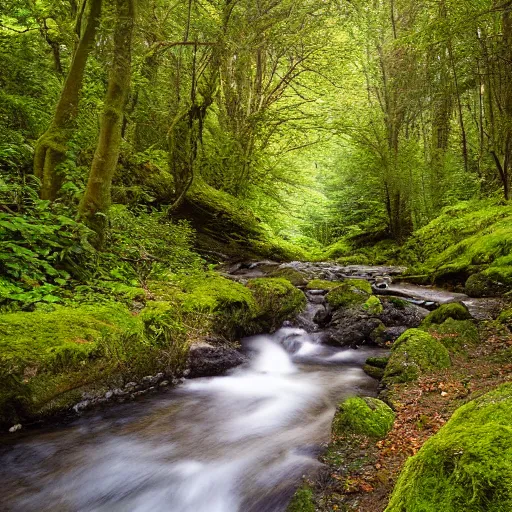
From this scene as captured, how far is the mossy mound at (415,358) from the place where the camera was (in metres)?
4.14

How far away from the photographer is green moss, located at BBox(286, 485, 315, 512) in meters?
2.62

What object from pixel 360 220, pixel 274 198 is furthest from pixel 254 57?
pixel 360 220

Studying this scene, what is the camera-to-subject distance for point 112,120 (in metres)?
5.21

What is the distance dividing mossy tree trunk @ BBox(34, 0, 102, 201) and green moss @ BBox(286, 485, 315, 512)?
5.03 m

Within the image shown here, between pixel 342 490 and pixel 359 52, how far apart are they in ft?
44.6

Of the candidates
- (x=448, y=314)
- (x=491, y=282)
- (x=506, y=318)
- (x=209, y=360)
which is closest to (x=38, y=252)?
(x=209, y=360)

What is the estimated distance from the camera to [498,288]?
7070mm

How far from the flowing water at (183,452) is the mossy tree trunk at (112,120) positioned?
103 inches

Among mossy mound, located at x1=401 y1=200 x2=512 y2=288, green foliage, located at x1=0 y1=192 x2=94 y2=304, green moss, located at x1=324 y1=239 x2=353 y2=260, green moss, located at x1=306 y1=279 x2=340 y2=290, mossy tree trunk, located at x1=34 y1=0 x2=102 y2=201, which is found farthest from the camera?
green moss, located at x1=324 y1=239 x2=353 y2=260

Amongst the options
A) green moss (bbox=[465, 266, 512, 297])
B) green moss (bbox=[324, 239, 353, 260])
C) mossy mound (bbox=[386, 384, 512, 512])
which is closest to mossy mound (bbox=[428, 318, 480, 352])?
green moss (bbox=[465, 266, 512, 297])

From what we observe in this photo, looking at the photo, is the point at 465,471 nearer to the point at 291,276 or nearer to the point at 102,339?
the point at 102,339

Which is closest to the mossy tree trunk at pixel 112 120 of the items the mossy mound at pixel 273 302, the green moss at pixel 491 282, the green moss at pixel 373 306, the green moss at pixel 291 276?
the mossy mound at pixel 273 302

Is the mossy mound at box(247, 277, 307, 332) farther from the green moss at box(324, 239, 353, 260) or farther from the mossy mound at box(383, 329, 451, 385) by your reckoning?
the green moss at box(324, 239, 353, 260)

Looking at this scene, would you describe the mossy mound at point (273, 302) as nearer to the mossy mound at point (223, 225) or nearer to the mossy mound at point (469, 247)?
the mossy mound at point (469, 247)
